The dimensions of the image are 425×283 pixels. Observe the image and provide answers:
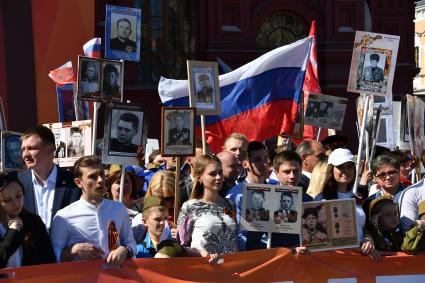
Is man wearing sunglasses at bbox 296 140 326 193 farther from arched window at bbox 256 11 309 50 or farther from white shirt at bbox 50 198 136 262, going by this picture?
arched window at bbox 256 11 309 50

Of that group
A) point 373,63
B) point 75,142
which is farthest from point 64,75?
point 373,63

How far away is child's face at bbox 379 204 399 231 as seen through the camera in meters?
7.50

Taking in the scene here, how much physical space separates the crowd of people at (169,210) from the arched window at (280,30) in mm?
12319

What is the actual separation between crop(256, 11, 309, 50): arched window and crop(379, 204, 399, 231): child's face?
44.1 feet

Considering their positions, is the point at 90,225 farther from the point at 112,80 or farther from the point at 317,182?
the point at 112,80

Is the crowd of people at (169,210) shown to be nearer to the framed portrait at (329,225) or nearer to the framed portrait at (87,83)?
the framed portrait at (329,225)

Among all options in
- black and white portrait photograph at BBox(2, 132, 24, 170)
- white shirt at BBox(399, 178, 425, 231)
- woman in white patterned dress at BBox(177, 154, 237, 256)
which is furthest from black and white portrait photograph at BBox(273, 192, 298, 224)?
black and white portrait photograph at BBox(2, 132, 24, 170)

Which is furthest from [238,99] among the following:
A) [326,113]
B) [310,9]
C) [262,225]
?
[310,9]

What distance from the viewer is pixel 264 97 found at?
35.6ft

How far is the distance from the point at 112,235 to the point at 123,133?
1.59 metres

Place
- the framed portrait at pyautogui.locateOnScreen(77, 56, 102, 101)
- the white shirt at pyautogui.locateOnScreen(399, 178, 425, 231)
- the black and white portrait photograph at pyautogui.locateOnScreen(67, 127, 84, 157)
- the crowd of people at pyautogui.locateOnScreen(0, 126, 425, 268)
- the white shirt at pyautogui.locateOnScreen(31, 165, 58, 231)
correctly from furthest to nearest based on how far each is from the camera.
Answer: the black and white portrait photograph at pyautogui.locateOnScreen(67, 127, 84, 157) → the framed portrait at pyautogui.locateOnScreen(77, 56, 102, 101) → the white shirt at pyautogui.locateOnScreen(399, 178, 425, 231) → the white shirt at pyautogui.locateOnScreen(31, 165, 58, 231) → the crowd of people at pyautogui.locateOnScreen(0, 126, 425, 268)

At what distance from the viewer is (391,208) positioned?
24.6 ft

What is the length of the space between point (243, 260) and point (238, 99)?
409 cm

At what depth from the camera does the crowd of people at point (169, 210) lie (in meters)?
6.35
